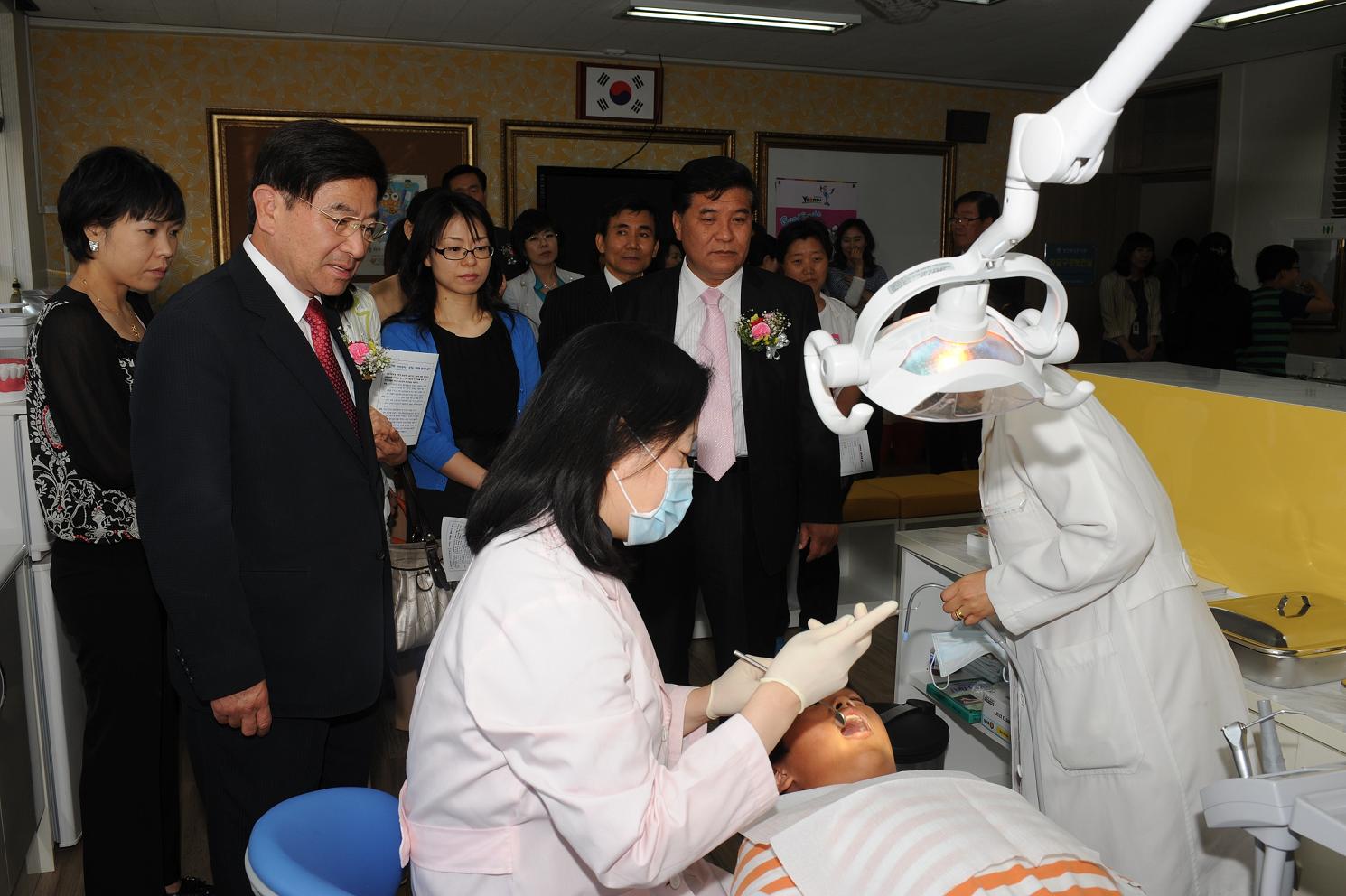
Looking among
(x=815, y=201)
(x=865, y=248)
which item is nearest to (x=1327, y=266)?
(x=865, y=248)

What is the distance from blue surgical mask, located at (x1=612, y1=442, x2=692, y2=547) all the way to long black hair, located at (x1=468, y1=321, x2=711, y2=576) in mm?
44

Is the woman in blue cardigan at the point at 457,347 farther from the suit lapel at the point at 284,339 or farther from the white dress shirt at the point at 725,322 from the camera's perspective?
the suit lapel at the point at 284,339

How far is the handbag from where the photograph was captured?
9.11ft

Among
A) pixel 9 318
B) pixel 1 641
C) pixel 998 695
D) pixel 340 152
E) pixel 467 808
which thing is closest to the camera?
pixel 467 808

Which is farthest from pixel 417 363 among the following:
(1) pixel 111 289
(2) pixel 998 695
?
(2) pixel 998 695

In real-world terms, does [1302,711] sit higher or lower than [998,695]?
higher

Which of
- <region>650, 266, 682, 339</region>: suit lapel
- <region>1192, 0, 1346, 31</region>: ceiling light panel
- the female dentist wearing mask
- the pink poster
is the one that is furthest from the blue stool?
the pink poster

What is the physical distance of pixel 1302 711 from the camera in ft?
6.08

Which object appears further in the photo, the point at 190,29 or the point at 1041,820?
the point at 190,29

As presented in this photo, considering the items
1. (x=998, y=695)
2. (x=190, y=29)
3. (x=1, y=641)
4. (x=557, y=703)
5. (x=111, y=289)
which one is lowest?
(x=998, y=695)

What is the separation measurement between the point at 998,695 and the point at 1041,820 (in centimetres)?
123

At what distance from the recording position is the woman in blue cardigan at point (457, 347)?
2916 millimetres

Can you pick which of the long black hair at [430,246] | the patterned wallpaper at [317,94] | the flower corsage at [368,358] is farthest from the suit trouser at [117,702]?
the patterned wallpaper at [317,94]

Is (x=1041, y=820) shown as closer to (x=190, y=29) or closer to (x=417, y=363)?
(x=417, y=363)
